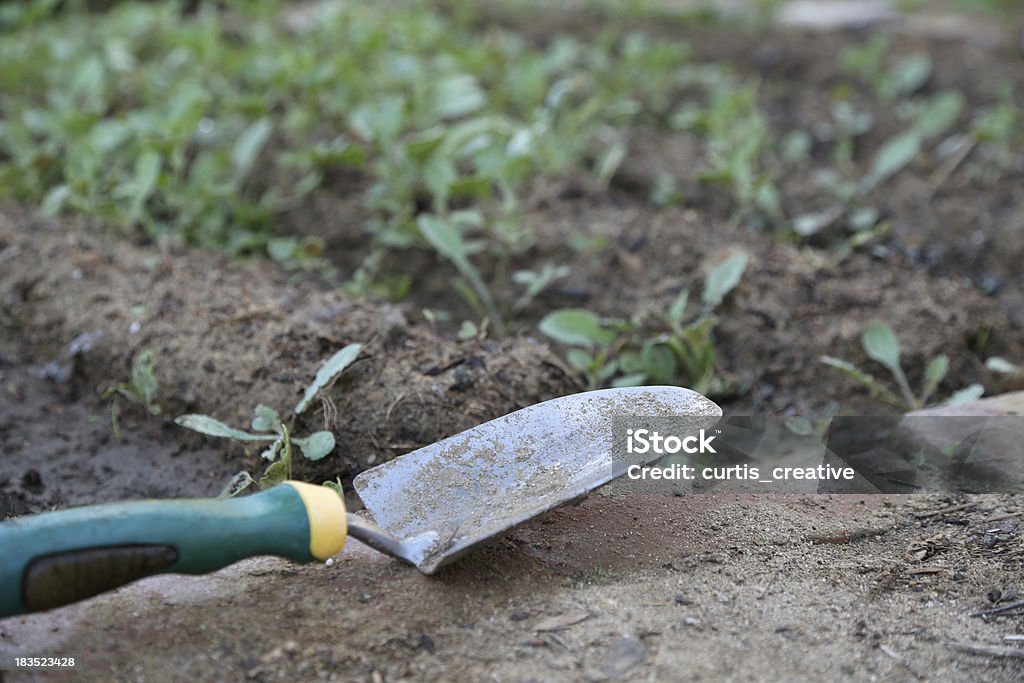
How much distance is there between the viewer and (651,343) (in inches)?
80.0

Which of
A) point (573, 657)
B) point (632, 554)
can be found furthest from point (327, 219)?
point (573, 657)

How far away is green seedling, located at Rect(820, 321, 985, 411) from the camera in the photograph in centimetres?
198

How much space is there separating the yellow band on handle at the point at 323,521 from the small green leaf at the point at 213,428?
36 centimetres

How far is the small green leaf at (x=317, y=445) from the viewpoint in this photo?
1.69 m

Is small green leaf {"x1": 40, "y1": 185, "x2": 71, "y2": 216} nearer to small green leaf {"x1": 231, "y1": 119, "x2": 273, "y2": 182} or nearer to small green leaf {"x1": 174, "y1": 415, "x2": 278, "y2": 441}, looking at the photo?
small green leaf {"x1": 231, "y1": 119, "x2": 273, "y2": 182}

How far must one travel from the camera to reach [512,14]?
4426mm

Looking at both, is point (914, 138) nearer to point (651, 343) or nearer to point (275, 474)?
point (651, 343)

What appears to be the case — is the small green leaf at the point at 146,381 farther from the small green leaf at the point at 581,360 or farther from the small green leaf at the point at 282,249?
the small green leaf at the point at 581,360

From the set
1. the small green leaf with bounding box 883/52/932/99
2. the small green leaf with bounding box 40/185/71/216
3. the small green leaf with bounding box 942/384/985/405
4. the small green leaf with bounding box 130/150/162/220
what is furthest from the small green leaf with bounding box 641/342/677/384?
the small green leaf with bounding box 883/52/932/99

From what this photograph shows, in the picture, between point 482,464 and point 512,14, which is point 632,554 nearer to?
point 482,464

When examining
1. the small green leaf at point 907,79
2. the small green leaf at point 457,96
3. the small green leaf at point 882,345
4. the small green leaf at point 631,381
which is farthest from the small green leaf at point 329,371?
the small green leaf at point 907,79

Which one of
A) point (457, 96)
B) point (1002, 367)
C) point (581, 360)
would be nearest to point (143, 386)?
point (581, 360)

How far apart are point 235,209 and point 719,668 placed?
70.2 inches

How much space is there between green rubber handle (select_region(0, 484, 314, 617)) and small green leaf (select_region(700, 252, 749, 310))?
112 centimetres
